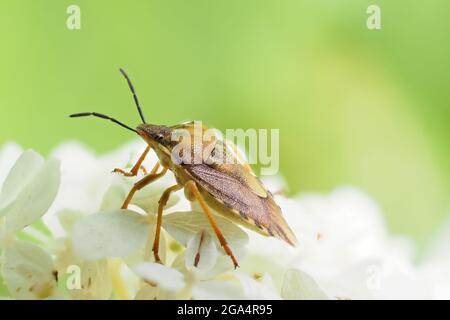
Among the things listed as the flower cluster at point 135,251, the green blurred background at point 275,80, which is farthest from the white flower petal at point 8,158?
the green blurred background at point 275,80

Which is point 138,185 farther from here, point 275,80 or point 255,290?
point 275,80

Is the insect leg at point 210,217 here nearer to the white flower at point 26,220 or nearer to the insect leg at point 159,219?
the insect leg at point 159,219

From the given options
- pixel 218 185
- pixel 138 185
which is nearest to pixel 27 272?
pixel 138 185

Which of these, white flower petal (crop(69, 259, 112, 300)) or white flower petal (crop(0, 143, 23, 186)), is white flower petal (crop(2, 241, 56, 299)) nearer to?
white flower petal (crop(69, 259, 112, 300))
